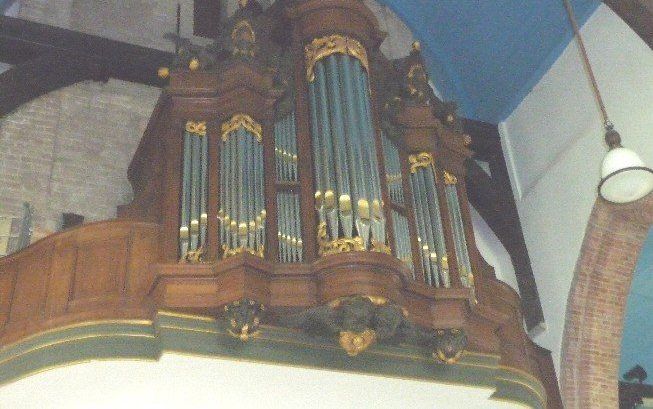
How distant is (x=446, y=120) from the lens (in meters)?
8.27

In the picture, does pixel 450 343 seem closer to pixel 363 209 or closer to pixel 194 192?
pixel 363 209

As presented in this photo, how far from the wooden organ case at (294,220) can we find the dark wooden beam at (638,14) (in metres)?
2.40

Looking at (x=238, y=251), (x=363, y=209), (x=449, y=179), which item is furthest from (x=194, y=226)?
(x=449, y=179)

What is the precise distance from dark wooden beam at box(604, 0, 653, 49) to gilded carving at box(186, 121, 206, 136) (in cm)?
446

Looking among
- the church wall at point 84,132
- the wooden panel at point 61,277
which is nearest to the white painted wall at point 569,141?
the church wall at point 84,132

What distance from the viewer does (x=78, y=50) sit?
9.22m

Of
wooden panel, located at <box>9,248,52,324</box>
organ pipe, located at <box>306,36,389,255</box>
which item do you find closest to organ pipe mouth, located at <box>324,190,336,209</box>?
organ pipe, located at <box>306,36,389,255</box>

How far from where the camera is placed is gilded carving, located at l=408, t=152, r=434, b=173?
7.59 m

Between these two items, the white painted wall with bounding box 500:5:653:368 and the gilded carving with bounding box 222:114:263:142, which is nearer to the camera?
the gilded carving with bounding box 222:114:263:142

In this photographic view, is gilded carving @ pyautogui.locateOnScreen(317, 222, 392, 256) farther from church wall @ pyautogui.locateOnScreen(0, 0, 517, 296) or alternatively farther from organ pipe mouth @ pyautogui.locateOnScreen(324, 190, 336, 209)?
church wall @ pyautogui.locateOnScreen(0, 0, 517, 296)

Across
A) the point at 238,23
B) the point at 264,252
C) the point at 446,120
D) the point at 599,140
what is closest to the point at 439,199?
→ the point at 446,120

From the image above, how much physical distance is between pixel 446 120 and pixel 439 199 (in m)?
1.14

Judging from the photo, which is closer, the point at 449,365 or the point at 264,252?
the point at 264,252

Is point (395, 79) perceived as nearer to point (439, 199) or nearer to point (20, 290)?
point (439, 199)
